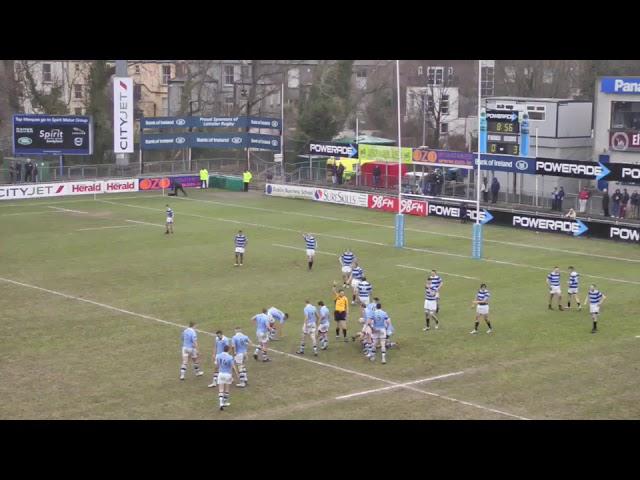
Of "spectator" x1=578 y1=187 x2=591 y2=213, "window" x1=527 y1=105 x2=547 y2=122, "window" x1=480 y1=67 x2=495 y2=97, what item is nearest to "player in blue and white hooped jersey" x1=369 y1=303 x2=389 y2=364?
"spectator" x1=578 y1=187 x2=591 y2=213

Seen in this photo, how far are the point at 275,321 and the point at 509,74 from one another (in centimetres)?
7215

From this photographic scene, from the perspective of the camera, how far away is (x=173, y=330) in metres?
34.9

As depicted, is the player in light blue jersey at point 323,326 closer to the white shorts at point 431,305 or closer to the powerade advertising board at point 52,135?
the white shorts at point 431,305

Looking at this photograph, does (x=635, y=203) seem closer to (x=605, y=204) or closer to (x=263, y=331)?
(x=605, y=204)

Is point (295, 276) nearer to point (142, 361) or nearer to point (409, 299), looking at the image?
point (409, 299)

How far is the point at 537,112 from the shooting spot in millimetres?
65625

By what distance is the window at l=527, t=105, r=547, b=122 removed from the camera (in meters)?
65.2

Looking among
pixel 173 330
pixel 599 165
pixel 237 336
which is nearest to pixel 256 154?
pixel 599 165

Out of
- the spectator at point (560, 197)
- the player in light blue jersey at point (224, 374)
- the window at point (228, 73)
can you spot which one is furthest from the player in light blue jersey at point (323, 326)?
the window at point (228, 73)

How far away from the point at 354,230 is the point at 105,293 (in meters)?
19.7

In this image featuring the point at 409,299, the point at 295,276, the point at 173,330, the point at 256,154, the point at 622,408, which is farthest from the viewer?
the point at 256,154

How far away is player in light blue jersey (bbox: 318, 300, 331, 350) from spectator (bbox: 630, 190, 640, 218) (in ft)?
97.7

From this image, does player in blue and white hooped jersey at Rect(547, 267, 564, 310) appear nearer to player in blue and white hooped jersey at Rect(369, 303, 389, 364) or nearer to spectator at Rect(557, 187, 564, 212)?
player in blue and white hooped jersey at Rect(369, 303, 389, 364)

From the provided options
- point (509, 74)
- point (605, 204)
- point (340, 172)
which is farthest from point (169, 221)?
point (509, 74)
